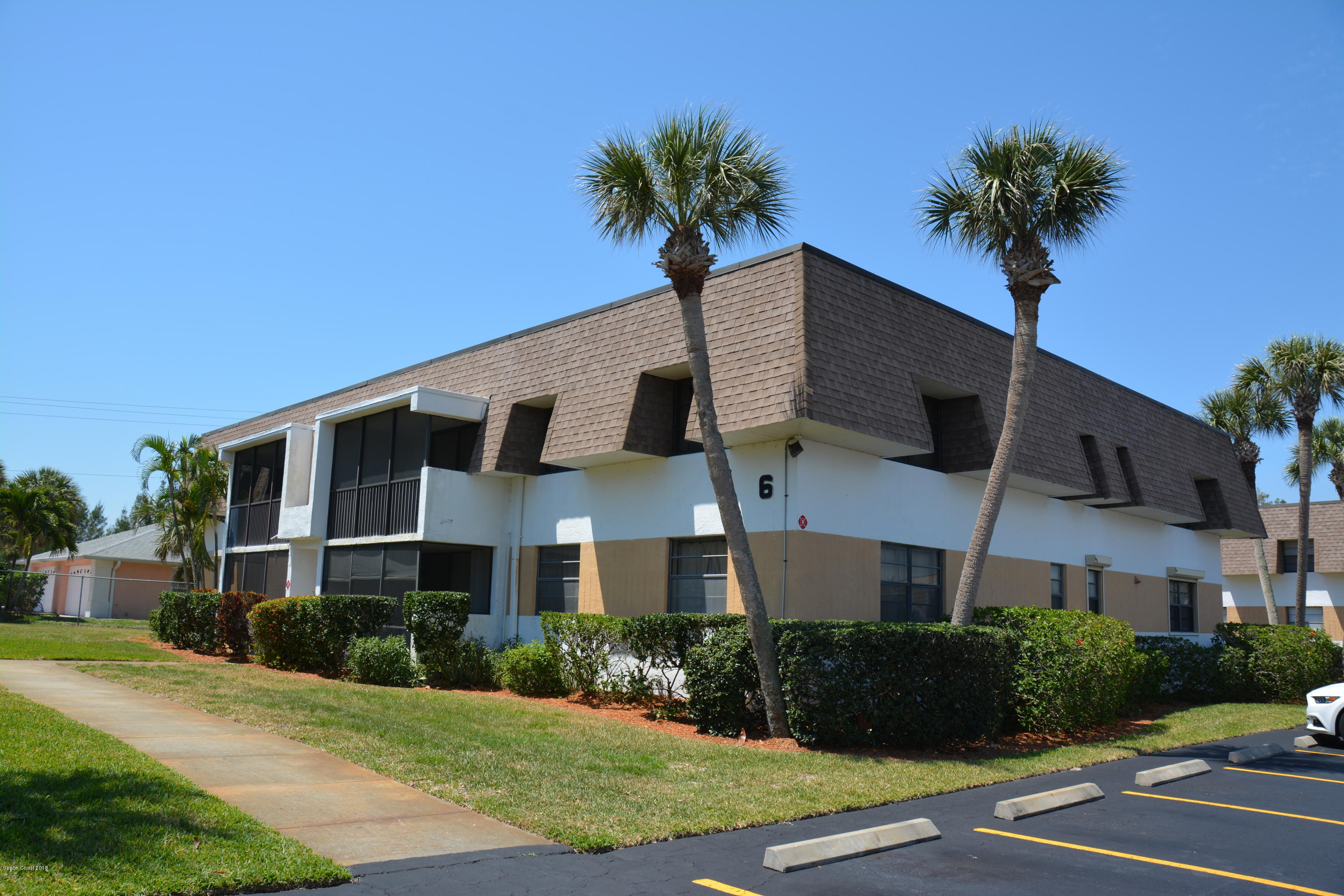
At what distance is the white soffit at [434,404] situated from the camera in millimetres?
18812

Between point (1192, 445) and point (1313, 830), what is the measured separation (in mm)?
20002

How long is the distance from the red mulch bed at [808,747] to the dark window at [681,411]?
4.54 m

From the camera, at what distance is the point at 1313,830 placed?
8.25 metres

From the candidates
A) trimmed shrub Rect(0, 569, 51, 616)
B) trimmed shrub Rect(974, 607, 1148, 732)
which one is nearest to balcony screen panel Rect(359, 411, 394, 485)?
trimmed shrub Rect(974, 607, 1148, 732)

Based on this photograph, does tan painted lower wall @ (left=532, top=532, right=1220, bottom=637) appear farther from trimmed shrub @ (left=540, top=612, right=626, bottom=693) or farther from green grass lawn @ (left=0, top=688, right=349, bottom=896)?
green grass lawn @ (left=0, top=688, right=349, bottom=896)

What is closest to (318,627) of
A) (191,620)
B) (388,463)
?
(388,463)

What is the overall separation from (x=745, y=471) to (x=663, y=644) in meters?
3.15

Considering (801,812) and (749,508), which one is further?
(749,508)

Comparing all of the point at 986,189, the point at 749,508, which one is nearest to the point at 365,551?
the point at 749,508

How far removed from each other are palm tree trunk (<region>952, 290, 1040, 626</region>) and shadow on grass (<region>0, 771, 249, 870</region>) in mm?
9776

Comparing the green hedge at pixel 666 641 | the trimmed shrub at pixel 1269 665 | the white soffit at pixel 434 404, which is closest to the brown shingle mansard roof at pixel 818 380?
the white soffit at pixel 434 404

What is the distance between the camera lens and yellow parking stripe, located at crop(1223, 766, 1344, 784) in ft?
35.4

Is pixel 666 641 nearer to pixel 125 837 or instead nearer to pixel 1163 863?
pixel 1163 863

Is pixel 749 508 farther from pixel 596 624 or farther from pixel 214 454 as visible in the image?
pixel 214 454
